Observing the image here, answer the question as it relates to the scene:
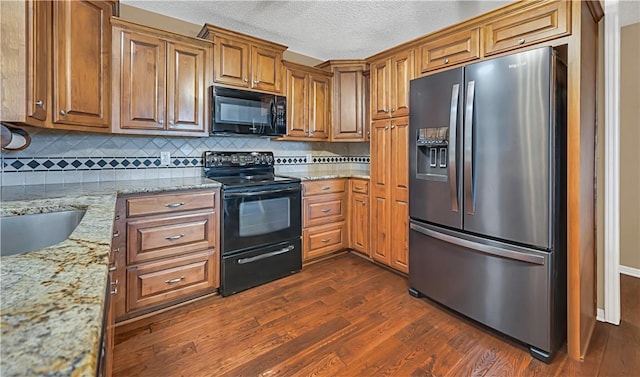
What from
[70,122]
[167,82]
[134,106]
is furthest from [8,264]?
[167,82]

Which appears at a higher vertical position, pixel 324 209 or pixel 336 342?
pixel 324 209

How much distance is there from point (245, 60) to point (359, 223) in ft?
6.59

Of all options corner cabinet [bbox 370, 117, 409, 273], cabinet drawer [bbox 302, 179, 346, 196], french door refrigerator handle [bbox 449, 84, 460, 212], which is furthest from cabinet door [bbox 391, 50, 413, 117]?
cabinet drawer [bbox 302, 179, 346, 196]

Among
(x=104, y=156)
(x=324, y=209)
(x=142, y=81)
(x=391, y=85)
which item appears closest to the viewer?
(x=142, y=81)

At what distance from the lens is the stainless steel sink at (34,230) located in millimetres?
1232

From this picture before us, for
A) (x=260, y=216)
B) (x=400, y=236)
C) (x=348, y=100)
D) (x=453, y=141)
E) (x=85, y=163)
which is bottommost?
(x=400, y=236)

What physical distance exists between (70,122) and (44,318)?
185 cm

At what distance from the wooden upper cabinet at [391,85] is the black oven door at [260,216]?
1117 millimetres

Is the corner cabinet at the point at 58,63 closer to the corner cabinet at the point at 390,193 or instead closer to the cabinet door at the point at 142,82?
the cabinet door at the point at 142,82

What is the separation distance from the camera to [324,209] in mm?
3203

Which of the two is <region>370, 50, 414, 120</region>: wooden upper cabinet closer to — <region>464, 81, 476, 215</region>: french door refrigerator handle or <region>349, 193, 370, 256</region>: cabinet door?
<region>464, 81, 476, 215</region>: french door refrigerator handle

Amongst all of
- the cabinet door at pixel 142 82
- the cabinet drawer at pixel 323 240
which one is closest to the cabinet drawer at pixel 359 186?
the cabinet drawer at pixel 323 240

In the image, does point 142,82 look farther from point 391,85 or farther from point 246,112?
point 391,85

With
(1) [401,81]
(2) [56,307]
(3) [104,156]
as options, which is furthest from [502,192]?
(3) [104,156]
